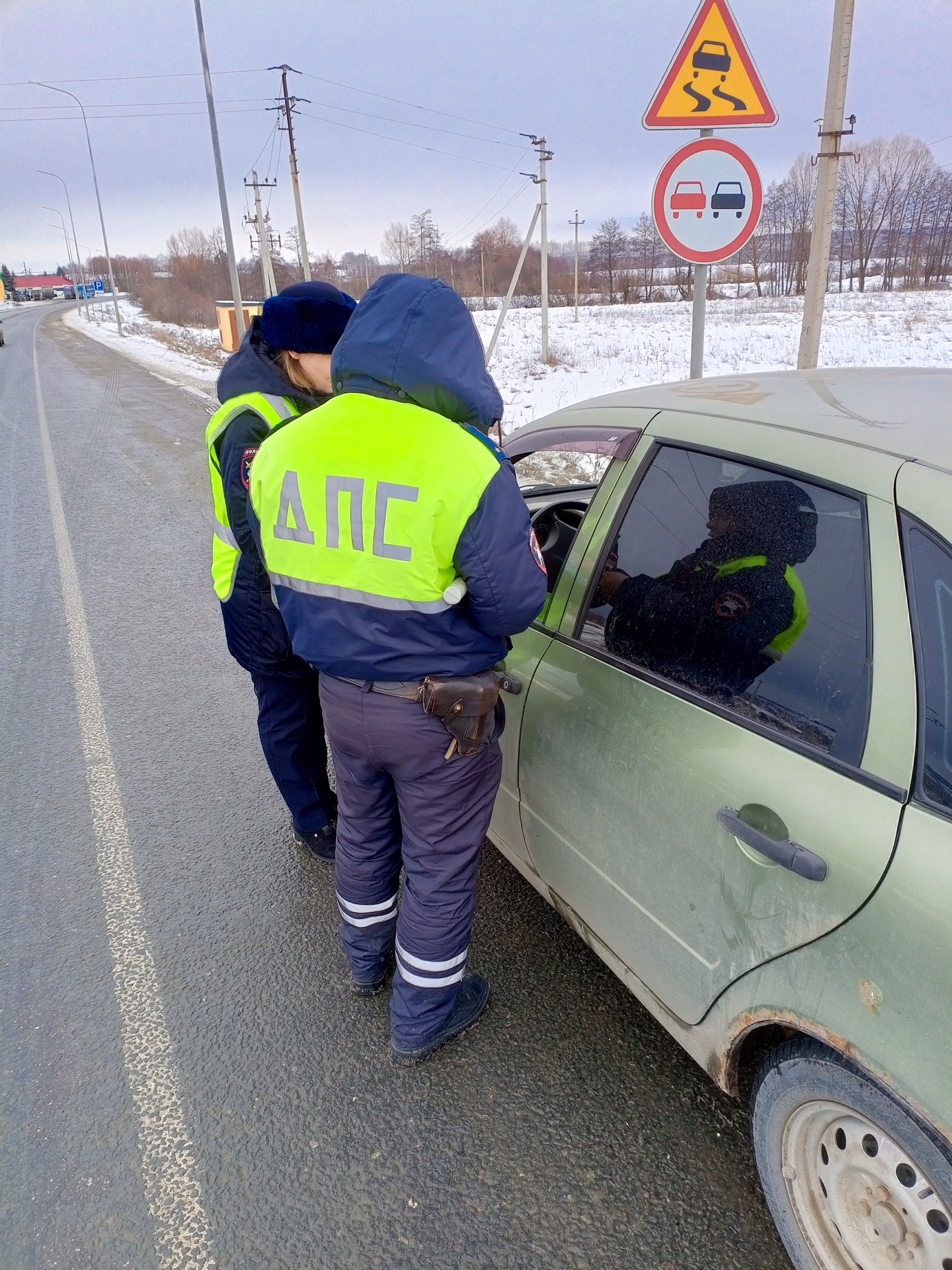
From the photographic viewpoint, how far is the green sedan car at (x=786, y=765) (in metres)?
1.35

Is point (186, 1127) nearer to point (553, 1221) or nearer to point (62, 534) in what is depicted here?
point (553, 1221)

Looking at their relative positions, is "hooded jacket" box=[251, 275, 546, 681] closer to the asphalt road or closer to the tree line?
the asphalt road

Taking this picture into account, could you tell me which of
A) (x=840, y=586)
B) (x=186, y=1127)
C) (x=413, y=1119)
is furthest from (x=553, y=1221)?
(x=840, y=586)

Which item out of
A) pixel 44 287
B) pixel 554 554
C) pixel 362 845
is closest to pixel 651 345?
pixel 554 554

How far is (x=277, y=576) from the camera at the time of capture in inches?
80.6

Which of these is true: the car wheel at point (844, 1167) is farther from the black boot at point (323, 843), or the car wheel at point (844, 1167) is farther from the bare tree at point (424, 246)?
the bare tree at point (424, 246)

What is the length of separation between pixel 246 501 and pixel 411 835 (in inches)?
46.2

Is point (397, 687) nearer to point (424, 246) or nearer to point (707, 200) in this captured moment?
point (707, 200)

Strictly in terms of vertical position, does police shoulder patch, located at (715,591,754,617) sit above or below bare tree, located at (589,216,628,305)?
below

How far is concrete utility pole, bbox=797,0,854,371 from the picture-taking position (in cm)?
479

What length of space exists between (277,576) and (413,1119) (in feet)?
4.74

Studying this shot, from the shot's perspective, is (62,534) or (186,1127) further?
(62,534)

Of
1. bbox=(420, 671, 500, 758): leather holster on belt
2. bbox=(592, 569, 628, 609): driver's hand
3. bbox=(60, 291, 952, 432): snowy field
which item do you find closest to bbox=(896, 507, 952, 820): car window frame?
bbox=(592, 569, 628, 609): driver's hand

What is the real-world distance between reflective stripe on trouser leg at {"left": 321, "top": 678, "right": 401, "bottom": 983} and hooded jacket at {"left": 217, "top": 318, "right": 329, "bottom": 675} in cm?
67
